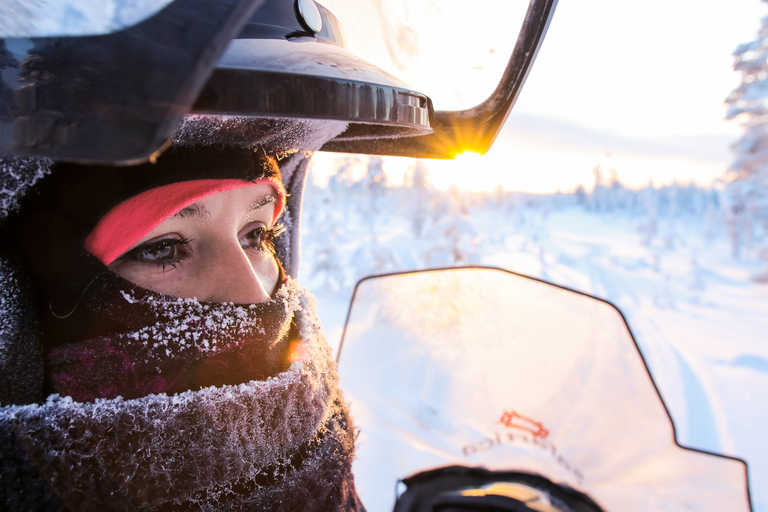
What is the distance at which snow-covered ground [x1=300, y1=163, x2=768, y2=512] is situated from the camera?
4.30 meters

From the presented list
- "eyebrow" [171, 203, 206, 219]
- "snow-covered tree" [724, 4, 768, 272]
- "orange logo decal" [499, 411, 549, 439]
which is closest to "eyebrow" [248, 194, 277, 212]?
"eyebrow" [171, 203, 206, 219]

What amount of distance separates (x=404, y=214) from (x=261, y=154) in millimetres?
16932

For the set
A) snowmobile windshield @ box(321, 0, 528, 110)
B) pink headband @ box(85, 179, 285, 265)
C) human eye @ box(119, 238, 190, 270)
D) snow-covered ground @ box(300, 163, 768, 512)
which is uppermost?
snowmobile windshield @ box(321, 0, 528, 110)

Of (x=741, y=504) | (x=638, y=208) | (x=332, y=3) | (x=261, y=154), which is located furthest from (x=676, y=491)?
(x=638, y=208)

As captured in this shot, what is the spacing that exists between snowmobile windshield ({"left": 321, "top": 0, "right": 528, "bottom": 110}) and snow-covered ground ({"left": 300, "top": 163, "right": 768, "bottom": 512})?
4.71 feet

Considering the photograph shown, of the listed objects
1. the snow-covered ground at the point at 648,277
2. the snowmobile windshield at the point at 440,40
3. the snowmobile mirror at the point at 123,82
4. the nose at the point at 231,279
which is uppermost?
the snowmobile windshield at the point at 440,40

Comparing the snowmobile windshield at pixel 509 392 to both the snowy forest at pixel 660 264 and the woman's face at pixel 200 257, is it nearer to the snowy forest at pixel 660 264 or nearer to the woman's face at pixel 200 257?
the snowy forest at pixel 660 264

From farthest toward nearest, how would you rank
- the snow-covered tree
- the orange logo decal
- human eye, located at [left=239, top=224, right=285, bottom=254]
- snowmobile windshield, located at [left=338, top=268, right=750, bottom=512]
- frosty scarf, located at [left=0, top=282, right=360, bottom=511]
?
the snow-covered tree
the orange logo decal
snowmobile windshield, located at [left=338, top=268, right=750, bottom=512]
human eye, located at [left=239, top=224, right=285, bottom=254]
frosty scarf, located at [left=0, top=282, right=360, bottom=511]

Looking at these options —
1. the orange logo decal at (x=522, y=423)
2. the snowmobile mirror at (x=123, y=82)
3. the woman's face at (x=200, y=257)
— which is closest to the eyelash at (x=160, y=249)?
the woman's face at (x=200, y=257)

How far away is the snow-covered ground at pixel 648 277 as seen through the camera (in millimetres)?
4305

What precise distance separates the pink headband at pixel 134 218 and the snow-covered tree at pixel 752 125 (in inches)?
661

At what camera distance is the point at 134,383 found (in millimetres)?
885

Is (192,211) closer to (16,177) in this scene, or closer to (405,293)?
(16,177)

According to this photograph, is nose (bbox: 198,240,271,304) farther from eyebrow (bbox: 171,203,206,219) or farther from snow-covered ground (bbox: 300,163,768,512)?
snow-covered ground (bbox: 300,163,768,512)
